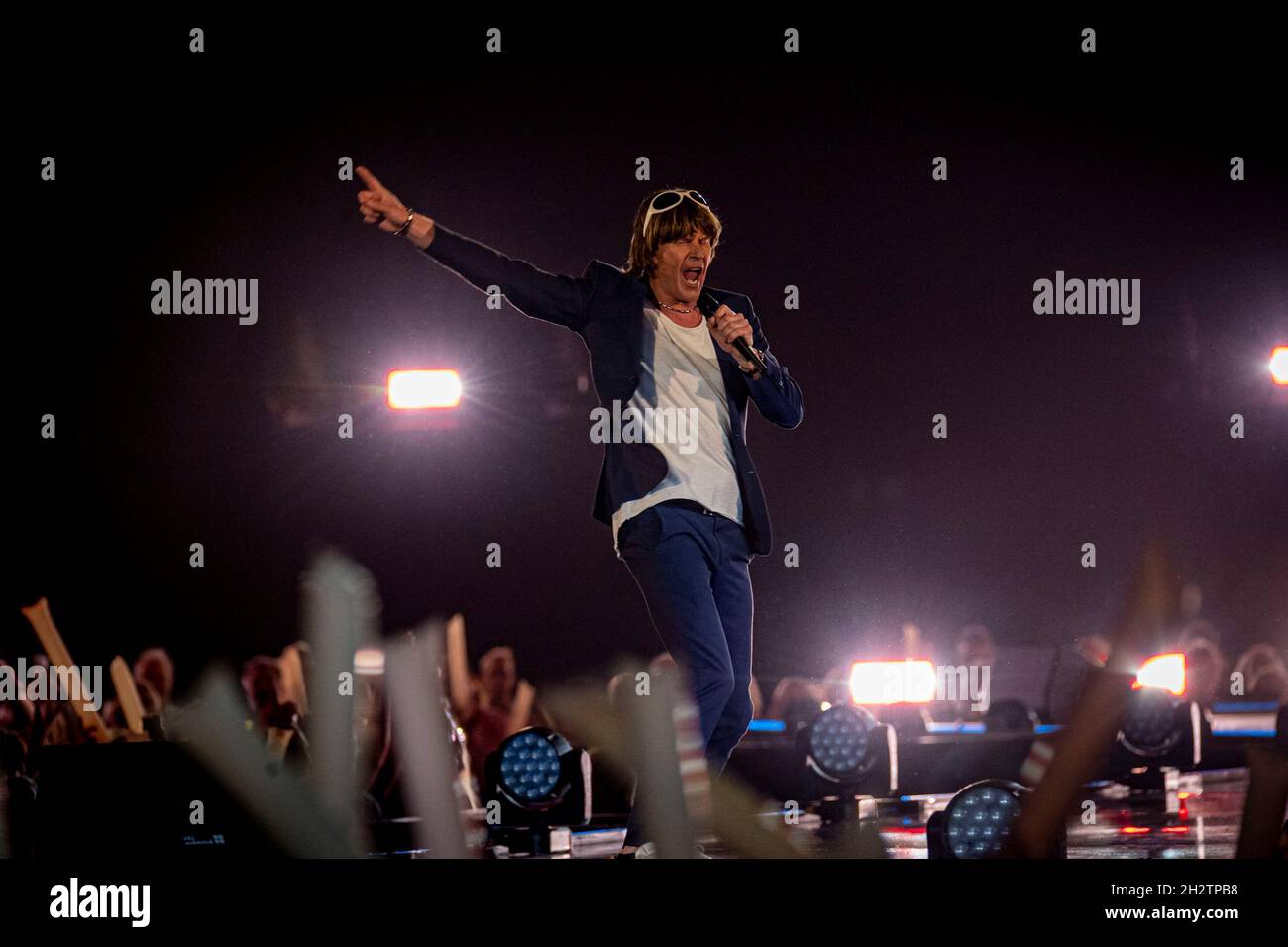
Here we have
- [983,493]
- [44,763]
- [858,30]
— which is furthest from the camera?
[983,493]

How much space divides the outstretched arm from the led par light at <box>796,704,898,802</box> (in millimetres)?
1688

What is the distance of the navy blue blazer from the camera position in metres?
2.94

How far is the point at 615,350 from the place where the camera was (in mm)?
3021

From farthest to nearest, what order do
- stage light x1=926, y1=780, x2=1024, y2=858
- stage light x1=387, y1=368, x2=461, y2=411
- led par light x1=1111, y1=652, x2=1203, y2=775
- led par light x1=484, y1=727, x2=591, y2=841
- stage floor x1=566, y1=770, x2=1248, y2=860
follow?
stage light x1=387, y1=368, x2=461, y2=411 < led par light x1=1111, y1=652, x2=1203, y2=775 < led par light x1=484, y1=727, x2=591, y2=841 < stage floor x1=566, y1=770, x2=1248, y2=860 < stage light x1=926, y1=780, x2=1024, y2=858

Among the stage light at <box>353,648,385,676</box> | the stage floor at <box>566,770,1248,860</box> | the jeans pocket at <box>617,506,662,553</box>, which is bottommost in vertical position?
the stage floor at <box>566,770,1248,860</box>

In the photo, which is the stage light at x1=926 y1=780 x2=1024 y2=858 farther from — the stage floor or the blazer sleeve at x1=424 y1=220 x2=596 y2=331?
the blazer sleeve at x1=424 y1=220 x2=596 y2=331

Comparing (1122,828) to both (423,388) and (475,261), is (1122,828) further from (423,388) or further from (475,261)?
(423,388)

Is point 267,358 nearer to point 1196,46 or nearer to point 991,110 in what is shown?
point 991,110

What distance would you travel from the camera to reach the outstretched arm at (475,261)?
2934mm

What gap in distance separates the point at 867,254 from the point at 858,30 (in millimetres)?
812
